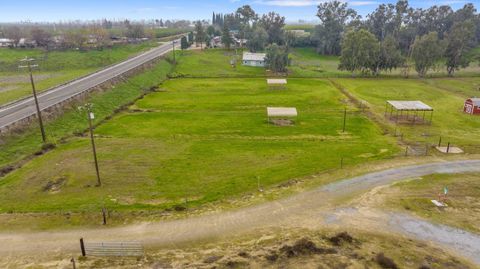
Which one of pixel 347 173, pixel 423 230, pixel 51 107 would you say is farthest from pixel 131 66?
pixel 423 230

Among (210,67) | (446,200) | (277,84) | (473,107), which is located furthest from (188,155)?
(210,67)

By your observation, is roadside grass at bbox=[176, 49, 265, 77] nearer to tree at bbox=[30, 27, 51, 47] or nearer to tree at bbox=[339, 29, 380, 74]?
tree at bbox=[339, 29, 380, 74]

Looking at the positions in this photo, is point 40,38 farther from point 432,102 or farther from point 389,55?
point 432,102

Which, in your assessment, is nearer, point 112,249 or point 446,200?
point 112,249

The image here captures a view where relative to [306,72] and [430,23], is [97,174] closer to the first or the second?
[306,72]

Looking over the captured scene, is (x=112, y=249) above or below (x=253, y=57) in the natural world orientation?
below

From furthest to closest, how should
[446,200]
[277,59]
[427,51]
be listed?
[277,59]
[427,51]
[446,200]

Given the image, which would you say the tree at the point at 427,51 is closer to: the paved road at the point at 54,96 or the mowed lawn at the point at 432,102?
the mowed lawn at the point at 432,102

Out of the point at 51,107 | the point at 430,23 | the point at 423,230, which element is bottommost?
the point at 423,230
